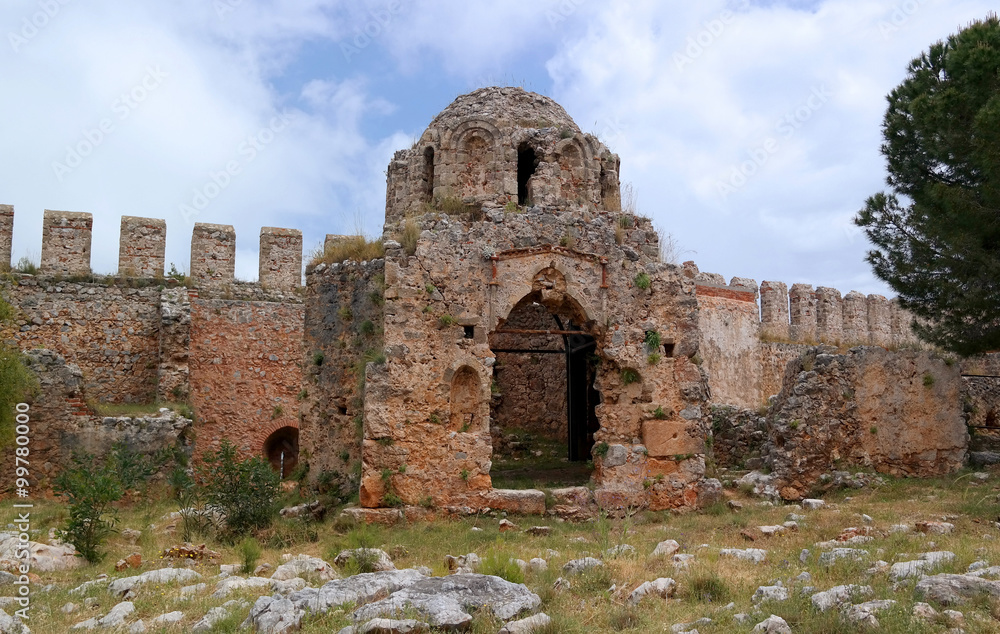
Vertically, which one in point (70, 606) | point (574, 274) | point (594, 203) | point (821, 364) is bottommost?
point (70, 606)

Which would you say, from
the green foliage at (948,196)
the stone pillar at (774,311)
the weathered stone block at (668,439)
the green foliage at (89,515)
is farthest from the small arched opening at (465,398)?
the stone pillar at (774,311)

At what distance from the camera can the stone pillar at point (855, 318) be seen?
23.5 meters

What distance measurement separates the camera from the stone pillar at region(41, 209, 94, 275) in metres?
Result: 17.8

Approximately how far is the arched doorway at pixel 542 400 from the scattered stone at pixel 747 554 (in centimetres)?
529

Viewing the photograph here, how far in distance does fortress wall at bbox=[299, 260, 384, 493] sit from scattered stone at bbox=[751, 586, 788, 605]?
6.24 metres

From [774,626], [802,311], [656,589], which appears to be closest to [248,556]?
[656,589]

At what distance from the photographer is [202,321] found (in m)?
18.7

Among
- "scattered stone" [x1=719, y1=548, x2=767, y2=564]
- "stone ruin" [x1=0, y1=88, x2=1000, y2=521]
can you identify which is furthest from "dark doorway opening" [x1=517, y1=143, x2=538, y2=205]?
"scattered stone" [x1=719, y1=548, x2=767, y2=564]

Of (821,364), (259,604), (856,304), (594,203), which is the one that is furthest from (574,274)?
(856,304)

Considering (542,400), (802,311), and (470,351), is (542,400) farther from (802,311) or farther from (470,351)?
(802,311)

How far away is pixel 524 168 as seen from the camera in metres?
14.1

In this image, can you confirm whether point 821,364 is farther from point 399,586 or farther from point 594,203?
point 399,586

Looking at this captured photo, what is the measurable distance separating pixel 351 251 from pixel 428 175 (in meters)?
1.97

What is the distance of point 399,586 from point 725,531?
16.3 ft
